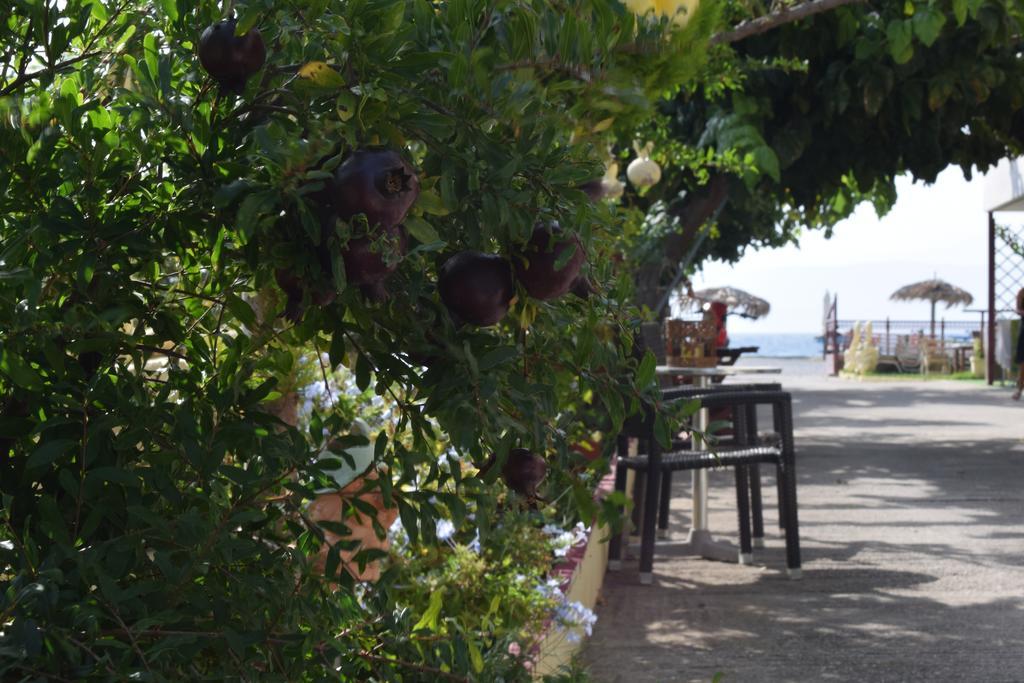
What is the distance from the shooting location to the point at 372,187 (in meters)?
0.87

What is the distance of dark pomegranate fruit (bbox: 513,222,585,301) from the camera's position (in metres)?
1.01

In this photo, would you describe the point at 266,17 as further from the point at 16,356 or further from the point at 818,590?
the point at 818,590

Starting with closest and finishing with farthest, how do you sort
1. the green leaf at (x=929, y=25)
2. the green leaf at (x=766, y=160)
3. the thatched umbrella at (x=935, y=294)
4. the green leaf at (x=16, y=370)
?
the green leaf at (x=16, y=370), the green leaf at (x=929, y=25), the green leaf at (x=766, y=160), the thatched umbrella at (x=935, y=294)

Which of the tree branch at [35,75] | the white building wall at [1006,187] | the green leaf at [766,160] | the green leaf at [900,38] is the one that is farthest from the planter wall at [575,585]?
the white building wall at [1006,187]

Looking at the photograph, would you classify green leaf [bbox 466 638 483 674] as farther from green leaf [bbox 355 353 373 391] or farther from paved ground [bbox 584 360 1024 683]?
paved ground [bbox 584 360 1024 683]

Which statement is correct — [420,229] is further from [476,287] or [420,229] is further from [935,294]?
[935,294]

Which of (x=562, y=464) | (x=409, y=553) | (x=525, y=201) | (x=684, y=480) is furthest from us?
(x=684, y=480)

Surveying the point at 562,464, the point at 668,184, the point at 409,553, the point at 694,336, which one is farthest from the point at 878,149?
the point at 562,464

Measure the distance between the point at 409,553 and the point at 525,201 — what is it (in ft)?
8.02

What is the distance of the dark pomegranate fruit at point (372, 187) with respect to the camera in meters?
0.87

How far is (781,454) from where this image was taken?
5.34 m

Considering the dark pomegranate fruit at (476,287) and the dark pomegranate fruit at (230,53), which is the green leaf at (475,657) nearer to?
the dark pomegranate fruit at (476,287)

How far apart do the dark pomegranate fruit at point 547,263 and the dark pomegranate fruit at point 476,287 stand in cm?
2

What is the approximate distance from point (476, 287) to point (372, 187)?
168 mm
